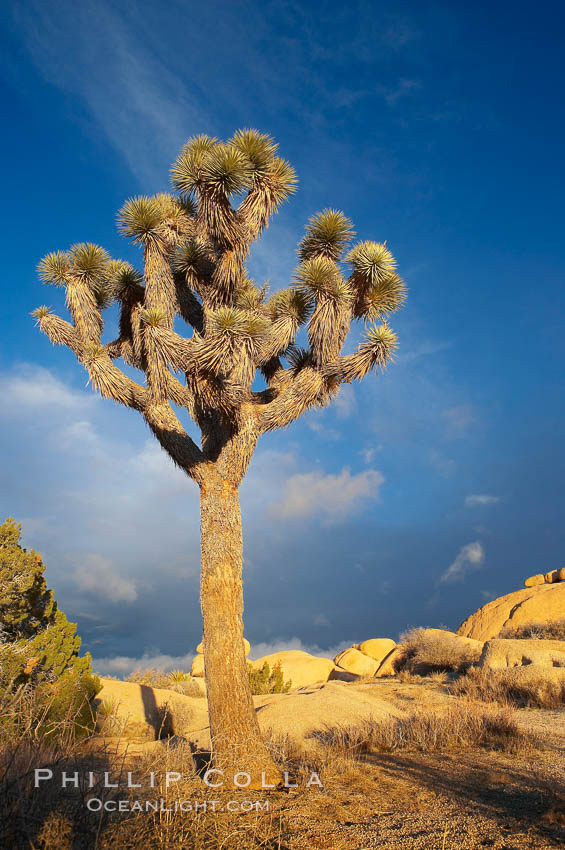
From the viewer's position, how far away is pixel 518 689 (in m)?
11.6

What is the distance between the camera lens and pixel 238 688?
7.21m

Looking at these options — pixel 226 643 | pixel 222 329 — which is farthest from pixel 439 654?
pixel 222 329

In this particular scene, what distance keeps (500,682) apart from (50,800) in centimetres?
1139

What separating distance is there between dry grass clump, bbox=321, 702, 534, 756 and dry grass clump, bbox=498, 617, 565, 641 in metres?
9.26

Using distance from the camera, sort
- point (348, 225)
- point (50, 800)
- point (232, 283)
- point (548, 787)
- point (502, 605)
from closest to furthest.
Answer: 1. point (50, 800)
2. point (548, 787)
3. point (232, 283)
4. point (348, 225)
5. point (502, 605)

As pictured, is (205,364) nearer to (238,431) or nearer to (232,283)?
(238,431)

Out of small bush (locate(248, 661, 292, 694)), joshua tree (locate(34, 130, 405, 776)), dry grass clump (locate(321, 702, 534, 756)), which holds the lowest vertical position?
dry grass clump (locate(321, 702, 534, 756))

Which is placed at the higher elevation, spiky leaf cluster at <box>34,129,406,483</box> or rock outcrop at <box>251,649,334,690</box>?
spiky leaf cluster at <box>34,129,406,483</box>

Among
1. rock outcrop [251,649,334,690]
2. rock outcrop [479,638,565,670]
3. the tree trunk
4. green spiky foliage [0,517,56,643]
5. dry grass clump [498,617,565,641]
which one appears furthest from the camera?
rock outcrop [251,649,334,690]

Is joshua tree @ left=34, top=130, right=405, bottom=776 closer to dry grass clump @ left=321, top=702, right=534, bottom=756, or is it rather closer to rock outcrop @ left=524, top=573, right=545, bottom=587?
dry grass clump @ left=321, top=702, right=534, bottom=756

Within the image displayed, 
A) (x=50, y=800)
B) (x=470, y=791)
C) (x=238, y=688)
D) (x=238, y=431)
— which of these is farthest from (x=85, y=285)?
(x=470, y=791)

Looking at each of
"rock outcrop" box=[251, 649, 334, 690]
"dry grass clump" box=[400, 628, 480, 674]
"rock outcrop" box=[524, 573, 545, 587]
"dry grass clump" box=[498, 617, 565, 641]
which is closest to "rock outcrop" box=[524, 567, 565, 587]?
"rock outcrop" box=[524, 573, 545, 587]

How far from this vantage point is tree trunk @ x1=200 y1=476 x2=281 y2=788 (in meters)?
6.64

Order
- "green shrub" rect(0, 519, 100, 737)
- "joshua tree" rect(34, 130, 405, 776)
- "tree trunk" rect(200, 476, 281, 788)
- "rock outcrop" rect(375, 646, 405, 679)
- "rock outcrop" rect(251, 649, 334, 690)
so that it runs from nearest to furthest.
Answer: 1. "tree trunk" rect(200, 476, 281, 788)
2. "joshua tree" rect(34, 130, 405, 776)
3. "green shrub" rect(0, 519, 100, 737)
4. "rock outcrop" rect(375, 646, 405, 679)
5. "rock outcrop" rect(251, 649, 334, 690)
